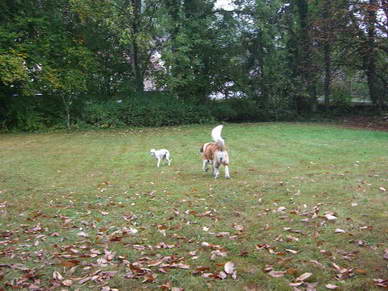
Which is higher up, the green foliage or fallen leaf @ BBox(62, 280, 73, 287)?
the green foliage

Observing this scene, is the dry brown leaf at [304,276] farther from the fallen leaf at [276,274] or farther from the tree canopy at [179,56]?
the tree canopy at [179,56]

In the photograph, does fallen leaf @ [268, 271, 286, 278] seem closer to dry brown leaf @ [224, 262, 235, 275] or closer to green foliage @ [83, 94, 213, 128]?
dry brown leaf @ [224, 262, 235, 275]

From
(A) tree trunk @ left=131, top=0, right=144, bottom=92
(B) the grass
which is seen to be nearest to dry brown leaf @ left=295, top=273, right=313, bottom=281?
(B) the grass

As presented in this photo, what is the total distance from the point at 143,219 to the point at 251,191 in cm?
278

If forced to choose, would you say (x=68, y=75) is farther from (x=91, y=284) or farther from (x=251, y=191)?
(x=91, y=284)

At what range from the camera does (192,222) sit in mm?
6465

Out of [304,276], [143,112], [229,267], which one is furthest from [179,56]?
[304,276]

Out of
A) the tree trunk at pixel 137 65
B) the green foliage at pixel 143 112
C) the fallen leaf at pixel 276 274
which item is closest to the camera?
the fallen leaf at pixel 276 274

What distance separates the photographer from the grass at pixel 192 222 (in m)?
4.47

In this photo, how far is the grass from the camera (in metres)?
4.47

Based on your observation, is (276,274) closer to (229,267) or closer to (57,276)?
(229,267)

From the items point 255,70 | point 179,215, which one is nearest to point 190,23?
point 255,70

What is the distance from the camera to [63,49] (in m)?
24.4

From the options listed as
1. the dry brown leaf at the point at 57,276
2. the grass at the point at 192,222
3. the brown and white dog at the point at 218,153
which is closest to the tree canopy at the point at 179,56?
the grass at the point at 192,222
